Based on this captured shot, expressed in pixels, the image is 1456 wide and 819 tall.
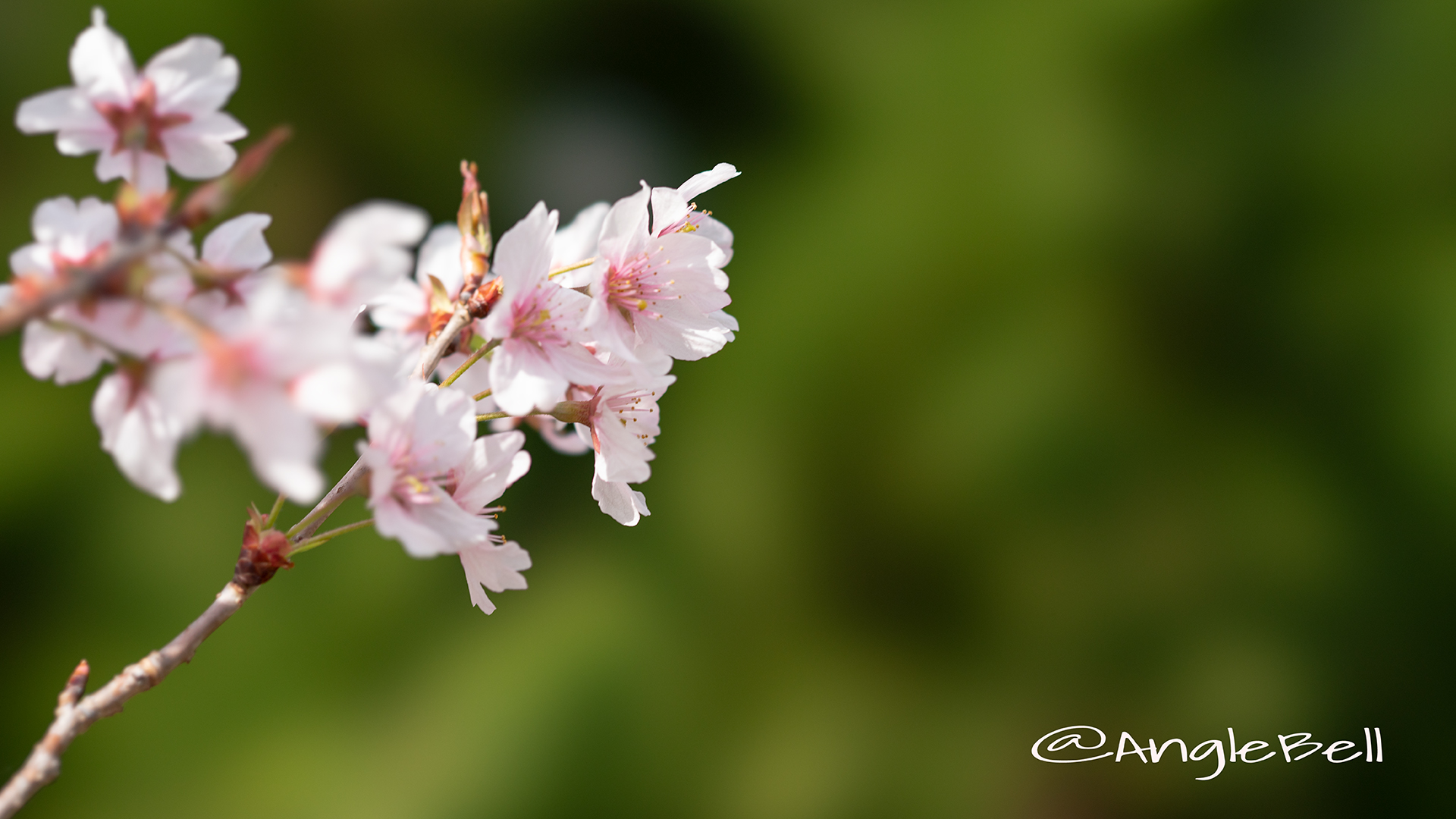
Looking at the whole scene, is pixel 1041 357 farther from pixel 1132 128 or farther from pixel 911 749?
pixel 911 749

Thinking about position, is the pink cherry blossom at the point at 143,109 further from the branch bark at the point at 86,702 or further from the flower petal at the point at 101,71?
the branch bark at the point at 86,702

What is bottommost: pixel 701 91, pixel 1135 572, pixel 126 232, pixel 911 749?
pixel 911 749

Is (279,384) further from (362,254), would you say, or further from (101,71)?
(101,71)

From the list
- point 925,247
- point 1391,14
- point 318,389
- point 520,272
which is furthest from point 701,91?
point 318,389

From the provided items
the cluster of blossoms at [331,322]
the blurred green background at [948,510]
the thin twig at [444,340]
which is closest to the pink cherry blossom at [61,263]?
the cluster of blossoms at [331,322]

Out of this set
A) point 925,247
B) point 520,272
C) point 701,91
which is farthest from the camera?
point 701,91

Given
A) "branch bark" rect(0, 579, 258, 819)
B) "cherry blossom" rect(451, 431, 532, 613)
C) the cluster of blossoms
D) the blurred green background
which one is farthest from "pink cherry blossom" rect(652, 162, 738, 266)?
the blurred green background

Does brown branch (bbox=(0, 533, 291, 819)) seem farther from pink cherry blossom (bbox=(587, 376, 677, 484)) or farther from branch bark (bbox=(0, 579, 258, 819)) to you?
pink cherry blossom (bbox=(587, 376, 677, 484))

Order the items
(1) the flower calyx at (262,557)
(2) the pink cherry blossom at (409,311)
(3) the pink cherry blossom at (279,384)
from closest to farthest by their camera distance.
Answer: (3) the pink cherry blossom at (279,384) < (1) the flower calyx at (262,557) < (2) the pink cherry blossom at (409,311)

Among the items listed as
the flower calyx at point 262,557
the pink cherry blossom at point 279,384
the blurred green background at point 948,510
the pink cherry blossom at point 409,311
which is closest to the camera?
the pink cherry blossom at point 279,384
